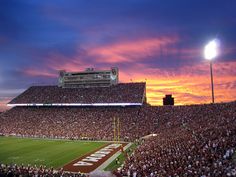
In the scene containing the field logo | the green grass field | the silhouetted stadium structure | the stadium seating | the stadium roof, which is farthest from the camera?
the silhouetted stadium structure

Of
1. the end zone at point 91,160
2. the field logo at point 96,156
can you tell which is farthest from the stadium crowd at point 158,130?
the field logo at point 96,156

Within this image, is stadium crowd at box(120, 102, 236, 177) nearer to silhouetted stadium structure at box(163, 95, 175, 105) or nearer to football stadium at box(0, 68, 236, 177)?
football stadium at box(0, 68, 236, 177)

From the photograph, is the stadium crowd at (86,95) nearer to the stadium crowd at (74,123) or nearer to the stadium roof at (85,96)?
the stadium roof at (85,96)

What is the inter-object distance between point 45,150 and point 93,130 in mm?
15404

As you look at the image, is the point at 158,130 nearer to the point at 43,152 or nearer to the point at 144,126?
the point at 144,126

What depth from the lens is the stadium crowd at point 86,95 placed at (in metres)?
67.1

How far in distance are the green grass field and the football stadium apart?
0.34 ft

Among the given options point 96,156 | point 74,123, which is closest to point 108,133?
point 74,123

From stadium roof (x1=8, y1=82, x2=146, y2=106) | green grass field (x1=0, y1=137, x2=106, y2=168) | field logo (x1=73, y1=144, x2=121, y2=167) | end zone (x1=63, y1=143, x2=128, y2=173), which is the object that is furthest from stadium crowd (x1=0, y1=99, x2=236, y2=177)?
green grass field (x1=0, y1=137, x2=106, y2=168)

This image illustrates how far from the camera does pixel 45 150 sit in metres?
42.0

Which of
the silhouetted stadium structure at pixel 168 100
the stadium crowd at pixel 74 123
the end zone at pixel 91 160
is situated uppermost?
the silhouetted stadium structure at pixel 168 100

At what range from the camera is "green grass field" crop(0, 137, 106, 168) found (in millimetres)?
34375

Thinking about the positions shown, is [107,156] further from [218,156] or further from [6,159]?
[218,156]

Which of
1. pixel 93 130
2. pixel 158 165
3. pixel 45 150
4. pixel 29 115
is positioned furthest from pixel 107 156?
pixel 29 115
